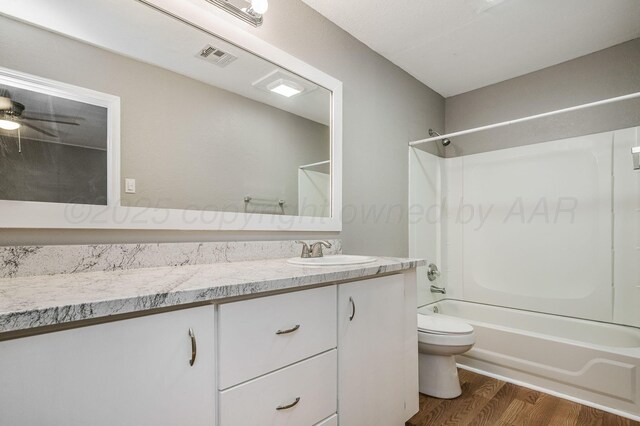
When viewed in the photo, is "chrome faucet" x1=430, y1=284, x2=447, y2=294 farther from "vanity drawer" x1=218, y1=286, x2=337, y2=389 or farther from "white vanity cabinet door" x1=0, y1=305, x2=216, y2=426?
"white vanity cabinet door" x1=0, y1=305, x2=216, y2=426

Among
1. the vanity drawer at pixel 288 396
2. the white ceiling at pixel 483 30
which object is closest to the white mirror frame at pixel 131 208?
the white ceiling at pixel 483 30

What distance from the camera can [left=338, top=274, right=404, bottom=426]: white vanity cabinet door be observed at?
52.1 inches

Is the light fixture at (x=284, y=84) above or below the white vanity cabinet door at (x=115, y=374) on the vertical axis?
above

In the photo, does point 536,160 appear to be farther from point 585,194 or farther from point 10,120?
point 10,120

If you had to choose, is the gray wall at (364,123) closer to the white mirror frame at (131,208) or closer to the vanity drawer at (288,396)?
the white mirror frame at (131,208)

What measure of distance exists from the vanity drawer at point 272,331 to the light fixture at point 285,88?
1147 millimetres

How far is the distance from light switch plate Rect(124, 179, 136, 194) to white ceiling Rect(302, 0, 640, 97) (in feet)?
4.76

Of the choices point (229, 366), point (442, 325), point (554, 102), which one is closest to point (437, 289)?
point (442, 325)

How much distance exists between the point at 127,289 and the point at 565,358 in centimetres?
252

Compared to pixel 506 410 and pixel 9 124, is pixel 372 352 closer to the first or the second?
pixel 506 410

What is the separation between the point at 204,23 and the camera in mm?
1481

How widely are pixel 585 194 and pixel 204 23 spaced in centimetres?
283

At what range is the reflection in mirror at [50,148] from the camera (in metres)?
1.03

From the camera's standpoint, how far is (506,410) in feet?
6.33
